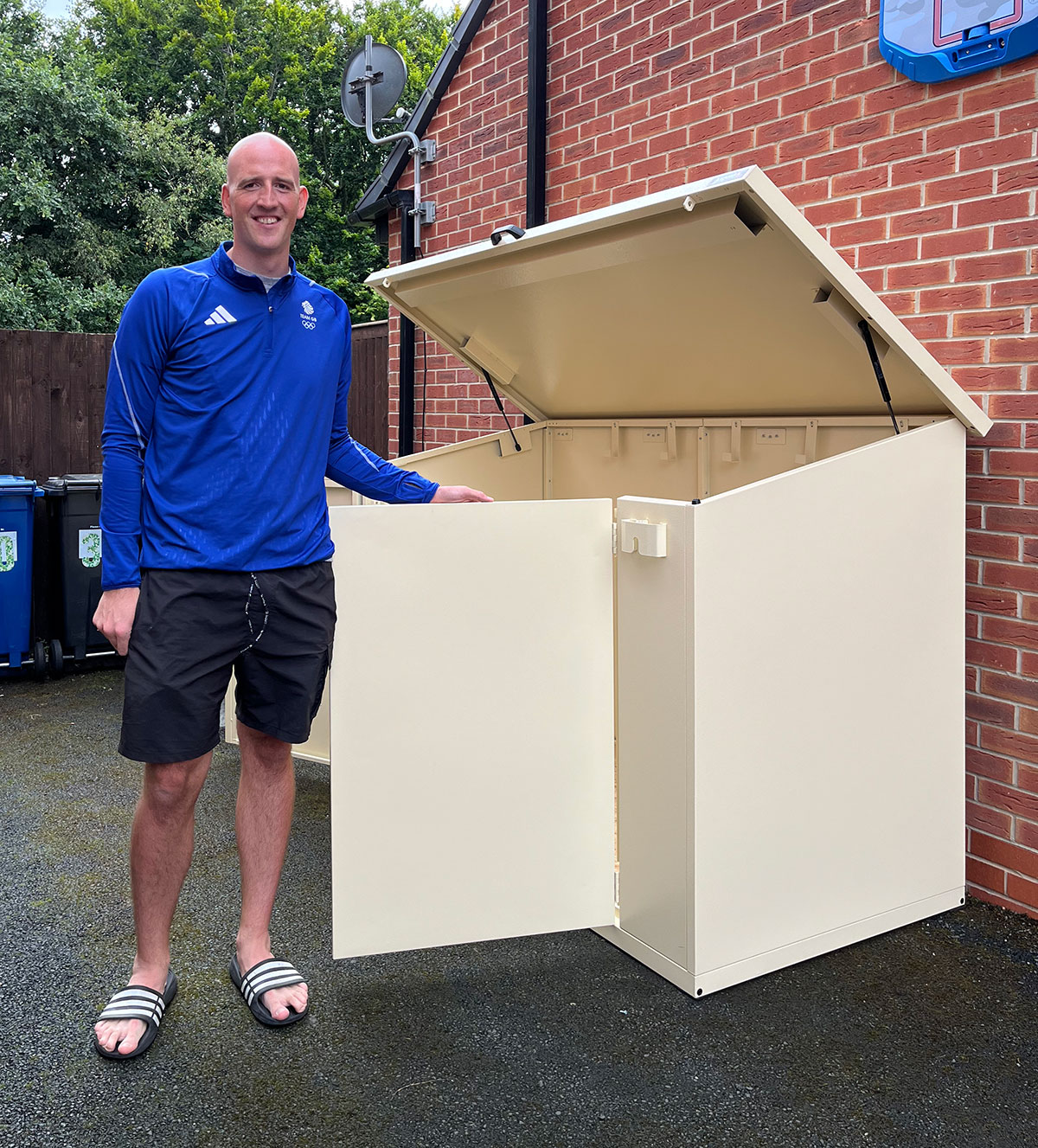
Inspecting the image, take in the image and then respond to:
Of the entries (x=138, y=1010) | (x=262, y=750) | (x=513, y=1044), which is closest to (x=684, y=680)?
(x=513, y=1044)

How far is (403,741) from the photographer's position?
2738 millimetres

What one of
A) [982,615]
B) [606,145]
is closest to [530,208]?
[606,145]

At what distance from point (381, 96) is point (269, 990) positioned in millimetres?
5058

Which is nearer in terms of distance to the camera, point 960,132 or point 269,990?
point 269,990

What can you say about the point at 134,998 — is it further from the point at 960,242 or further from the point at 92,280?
the point at 92,280

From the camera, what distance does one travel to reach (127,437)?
97.0 inches

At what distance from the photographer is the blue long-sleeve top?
2.45 meters

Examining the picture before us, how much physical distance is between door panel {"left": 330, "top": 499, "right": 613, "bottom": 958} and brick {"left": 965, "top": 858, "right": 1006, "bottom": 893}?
120 centimetres

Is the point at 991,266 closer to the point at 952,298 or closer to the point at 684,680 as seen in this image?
the point at 952,298

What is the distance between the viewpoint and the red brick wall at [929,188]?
3.14 metres

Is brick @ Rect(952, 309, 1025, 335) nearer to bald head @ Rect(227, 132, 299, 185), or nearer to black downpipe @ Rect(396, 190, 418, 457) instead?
bald head @ Rect(227, 132, 299, 185)

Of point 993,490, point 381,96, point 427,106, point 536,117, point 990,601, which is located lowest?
point 990,601

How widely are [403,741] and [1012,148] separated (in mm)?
2376

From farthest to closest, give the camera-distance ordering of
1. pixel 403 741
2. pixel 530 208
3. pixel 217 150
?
pixel 217 150
pixel 530 208
pixel 403 741
